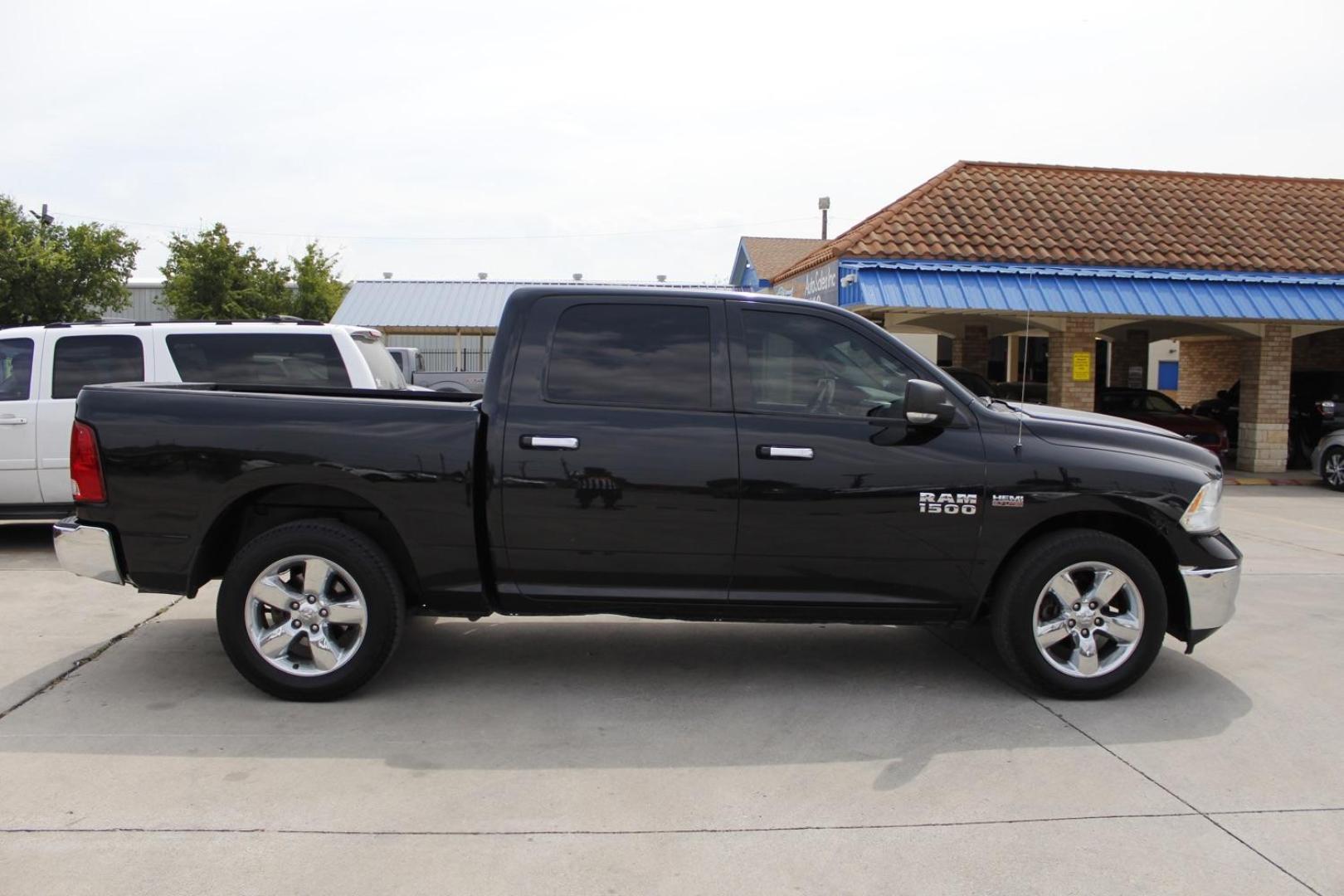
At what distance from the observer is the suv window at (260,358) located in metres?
8.22

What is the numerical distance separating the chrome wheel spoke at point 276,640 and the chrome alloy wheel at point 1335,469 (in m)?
16.1

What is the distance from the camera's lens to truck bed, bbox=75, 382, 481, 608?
4.79 metres

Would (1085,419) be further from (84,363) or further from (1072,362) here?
→ (1072,362)

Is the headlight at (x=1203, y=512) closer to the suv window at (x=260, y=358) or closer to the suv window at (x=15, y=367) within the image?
the suv window at (x=260, y=358)

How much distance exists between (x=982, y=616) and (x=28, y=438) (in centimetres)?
785

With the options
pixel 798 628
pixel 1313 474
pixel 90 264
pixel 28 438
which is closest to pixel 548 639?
pixel 798 628

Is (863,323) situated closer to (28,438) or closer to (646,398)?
(646,398)

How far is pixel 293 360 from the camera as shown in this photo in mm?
8227

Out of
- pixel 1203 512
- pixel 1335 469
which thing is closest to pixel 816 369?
pixel 1203 512

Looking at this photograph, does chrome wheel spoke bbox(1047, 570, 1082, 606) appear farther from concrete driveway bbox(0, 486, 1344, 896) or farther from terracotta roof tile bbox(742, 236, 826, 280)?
terracotta roof tile bbox(742, 236, 826, 280)

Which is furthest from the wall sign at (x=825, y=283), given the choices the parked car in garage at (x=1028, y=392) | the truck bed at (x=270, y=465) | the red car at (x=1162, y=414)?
the truck bed at (x=270, y=465)

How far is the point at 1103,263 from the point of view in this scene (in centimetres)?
1641

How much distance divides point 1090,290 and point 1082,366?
1.36 m

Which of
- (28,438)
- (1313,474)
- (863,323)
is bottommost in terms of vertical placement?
(1313,474)
